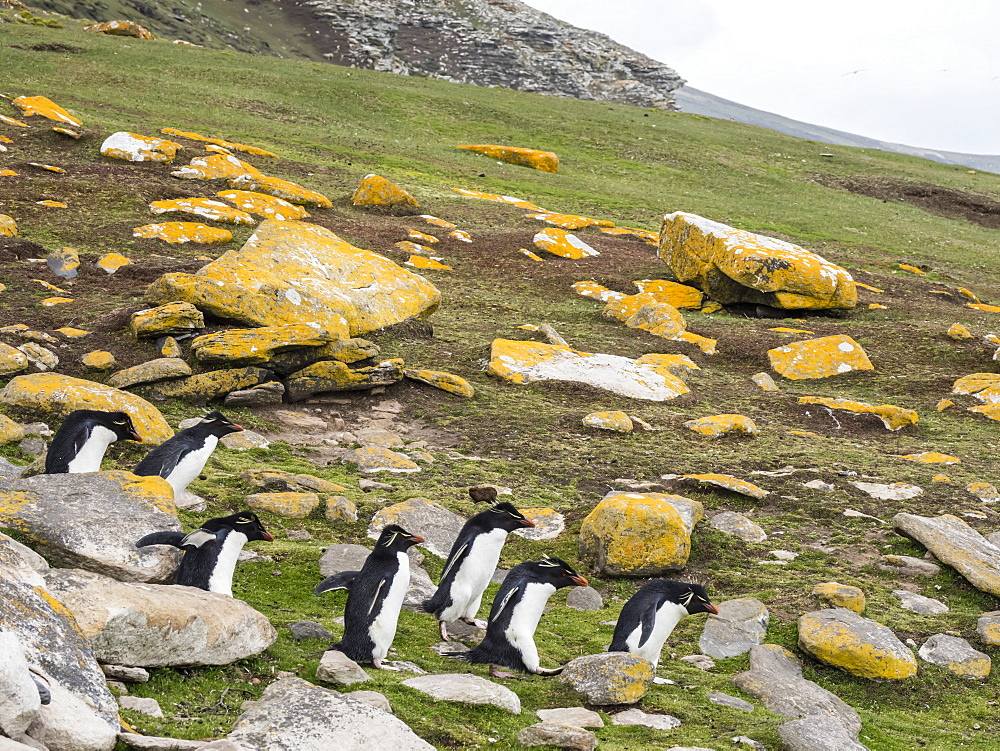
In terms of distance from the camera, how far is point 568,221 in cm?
3491

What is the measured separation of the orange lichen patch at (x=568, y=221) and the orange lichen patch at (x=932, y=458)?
20804mm

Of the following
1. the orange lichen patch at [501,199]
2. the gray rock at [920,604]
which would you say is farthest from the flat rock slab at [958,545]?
the orange lichen patch at [501,199]

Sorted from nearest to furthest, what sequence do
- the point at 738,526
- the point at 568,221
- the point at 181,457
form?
the point at 181,457 < the point at 738,526 < the point at 568,221

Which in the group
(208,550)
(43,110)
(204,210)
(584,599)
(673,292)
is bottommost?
(584,599)

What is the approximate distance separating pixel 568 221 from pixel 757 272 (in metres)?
11.6

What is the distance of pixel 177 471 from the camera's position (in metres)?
10.2

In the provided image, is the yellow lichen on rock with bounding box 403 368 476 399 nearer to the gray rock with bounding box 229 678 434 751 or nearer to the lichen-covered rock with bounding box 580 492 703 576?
the lichen-covered rock with bounding box 580 492 703 576

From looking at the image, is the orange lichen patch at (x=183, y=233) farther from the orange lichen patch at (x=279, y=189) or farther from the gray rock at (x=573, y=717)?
the gray rock at (x=573, y=717)

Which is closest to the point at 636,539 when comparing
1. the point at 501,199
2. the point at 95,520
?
the point at 95,520

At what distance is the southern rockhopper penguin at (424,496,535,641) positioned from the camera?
8.70 metres

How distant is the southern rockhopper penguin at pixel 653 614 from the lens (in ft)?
26.9

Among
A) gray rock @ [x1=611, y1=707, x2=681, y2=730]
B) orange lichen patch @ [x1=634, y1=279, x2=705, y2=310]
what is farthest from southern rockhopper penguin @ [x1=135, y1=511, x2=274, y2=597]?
orange lichen patch @ [x1=634, y1=279, x2=705, y2=310]

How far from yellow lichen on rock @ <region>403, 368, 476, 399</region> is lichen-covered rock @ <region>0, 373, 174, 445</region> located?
17.8ft

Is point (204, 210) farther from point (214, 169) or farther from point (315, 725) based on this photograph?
point (315, 725)
